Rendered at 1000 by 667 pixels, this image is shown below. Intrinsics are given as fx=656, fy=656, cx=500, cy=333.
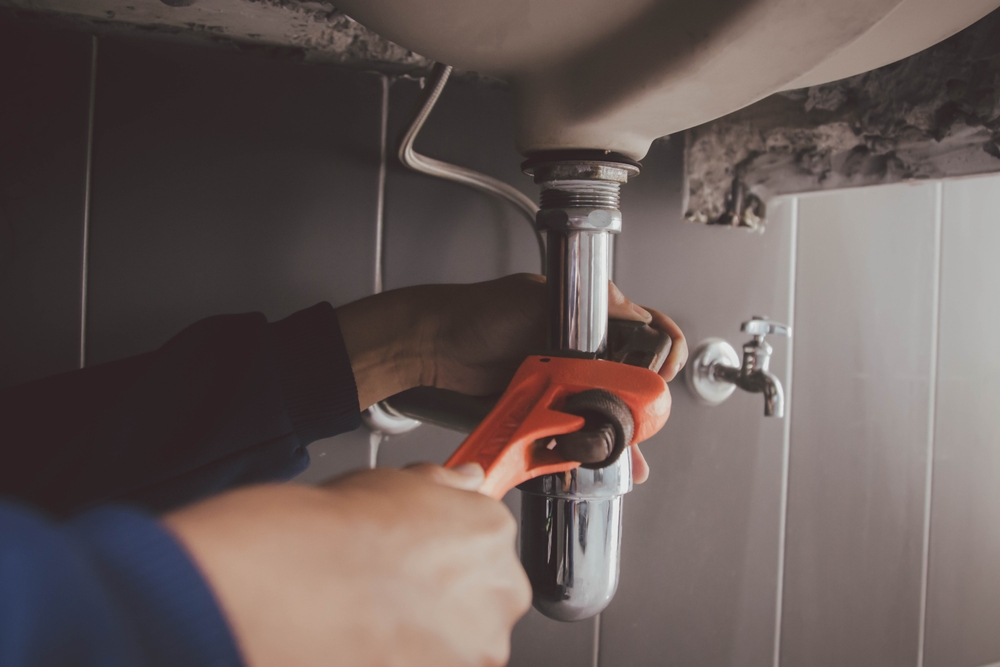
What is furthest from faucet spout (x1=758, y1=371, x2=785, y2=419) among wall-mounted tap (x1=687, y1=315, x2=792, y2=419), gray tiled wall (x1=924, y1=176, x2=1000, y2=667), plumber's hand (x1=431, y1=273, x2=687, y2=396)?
gray tiled wall (x1=924, y1=176, x2=1000, y2=667)

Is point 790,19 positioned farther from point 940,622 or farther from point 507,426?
point 940,622

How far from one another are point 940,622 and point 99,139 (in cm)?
102

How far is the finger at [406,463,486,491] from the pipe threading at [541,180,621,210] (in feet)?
0.55

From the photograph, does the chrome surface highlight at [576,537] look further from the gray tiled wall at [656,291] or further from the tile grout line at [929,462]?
the tile grout line at [929,462]

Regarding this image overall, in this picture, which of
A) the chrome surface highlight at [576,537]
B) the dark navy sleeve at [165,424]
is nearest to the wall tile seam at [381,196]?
the dark navy sleeve at [165,424]

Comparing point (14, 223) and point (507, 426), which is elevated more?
point (14, 223)

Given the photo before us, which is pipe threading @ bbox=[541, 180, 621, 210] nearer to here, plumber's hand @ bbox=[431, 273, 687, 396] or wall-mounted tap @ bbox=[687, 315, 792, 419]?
plumber's hand @ bbox=[431, 273, 687, 396]

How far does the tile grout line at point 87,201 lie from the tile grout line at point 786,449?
0.64m

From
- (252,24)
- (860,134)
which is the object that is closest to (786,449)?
(860,134)

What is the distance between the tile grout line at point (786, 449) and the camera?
70cm

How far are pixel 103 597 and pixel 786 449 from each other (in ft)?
2.30

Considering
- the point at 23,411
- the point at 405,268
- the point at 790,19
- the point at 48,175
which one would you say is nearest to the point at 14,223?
the point at 48,175

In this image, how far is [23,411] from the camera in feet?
1.27

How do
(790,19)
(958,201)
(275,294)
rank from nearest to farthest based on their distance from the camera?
1. (790,19)
2. (275,294)
3. (958,201)
